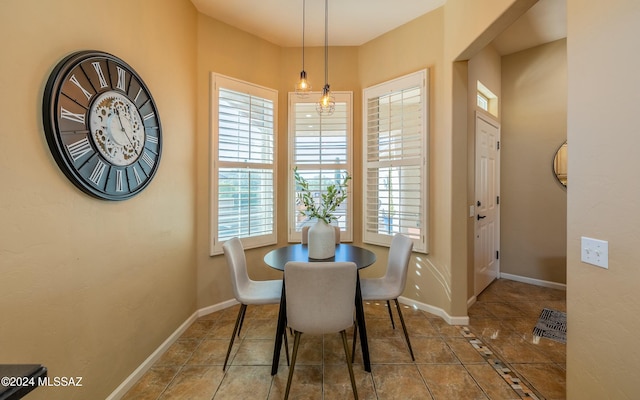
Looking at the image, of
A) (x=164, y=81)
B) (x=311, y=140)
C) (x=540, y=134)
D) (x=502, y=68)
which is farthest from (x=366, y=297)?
(x=502, y=68)

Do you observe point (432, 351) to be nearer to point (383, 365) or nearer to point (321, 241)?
point (383, 365)

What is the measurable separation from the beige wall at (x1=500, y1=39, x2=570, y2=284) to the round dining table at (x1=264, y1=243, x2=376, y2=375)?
280 centimetres

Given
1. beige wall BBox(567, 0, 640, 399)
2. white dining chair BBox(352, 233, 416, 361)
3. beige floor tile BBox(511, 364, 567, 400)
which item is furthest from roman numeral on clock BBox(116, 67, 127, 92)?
beige floor tile BBox(511, 364, 567, 400)

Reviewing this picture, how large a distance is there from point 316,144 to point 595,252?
2741 mm

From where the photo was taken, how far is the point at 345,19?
2.94 meters

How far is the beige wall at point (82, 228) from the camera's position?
1.19m

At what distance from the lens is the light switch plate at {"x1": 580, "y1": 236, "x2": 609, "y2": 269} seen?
116 cm

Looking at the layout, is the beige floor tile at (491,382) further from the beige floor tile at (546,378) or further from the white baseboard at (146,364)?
the white baseboard at (146,364)

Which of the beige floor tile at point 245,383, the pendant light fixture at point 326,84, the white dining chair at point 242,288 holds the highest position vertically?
the pendant light fixture at point 326,84

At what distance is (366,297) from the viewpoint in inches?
84.5

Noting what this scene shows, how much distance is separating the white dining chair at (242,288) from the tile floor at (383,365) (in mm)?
218

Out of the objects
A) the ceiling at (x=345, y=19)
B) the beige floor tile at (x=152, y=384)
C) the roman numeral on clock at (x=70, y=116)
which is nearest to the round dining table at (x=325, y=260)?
the beige floor tile at (x=152, y=384)

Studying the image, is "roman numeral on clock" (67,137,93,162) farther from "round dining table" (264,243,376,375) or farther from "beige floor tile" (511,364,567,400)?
"beige floor tile" (511,364,567,400)

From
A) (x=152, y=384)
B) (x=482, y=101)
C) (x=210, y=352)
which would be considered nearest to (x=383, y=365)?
(x=210, y=352)
